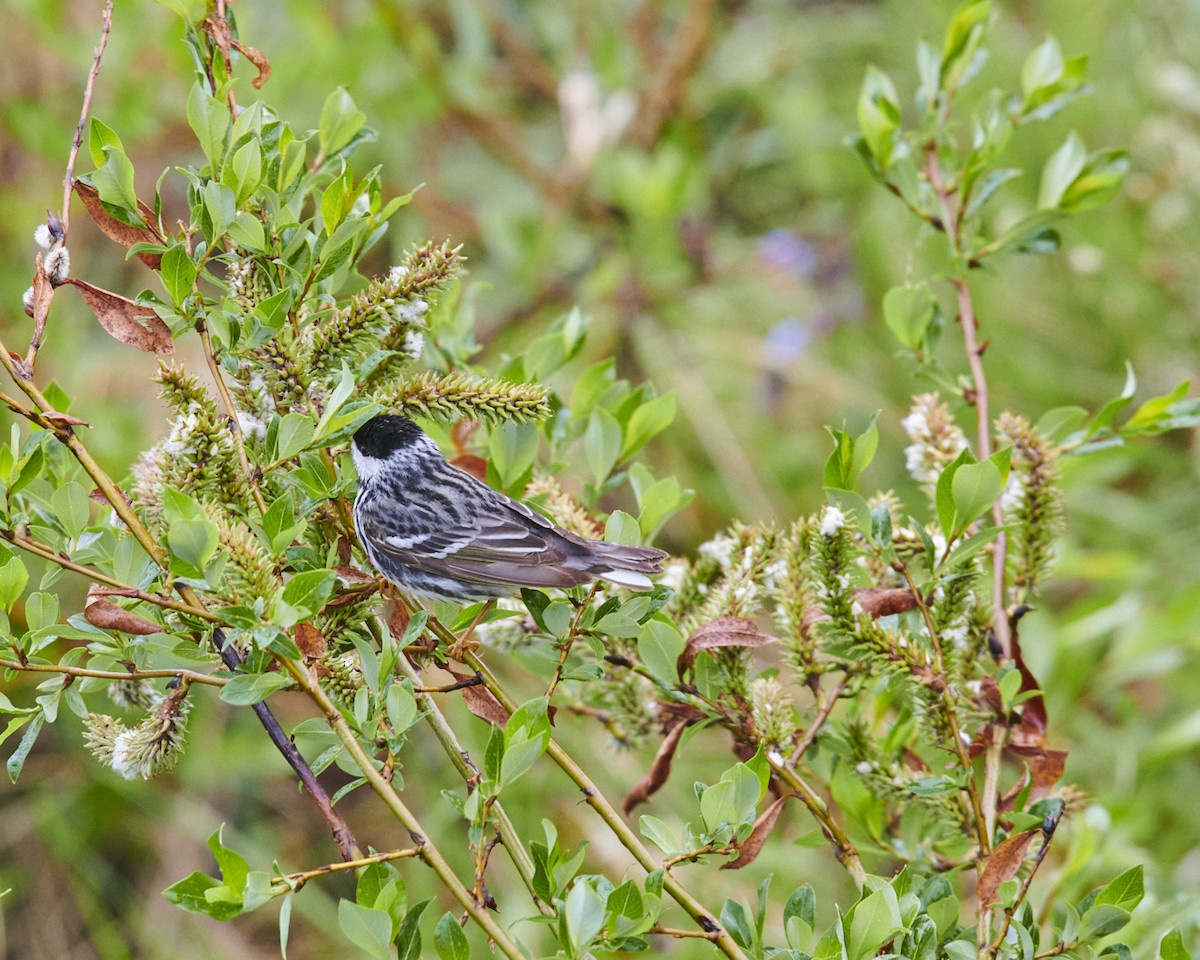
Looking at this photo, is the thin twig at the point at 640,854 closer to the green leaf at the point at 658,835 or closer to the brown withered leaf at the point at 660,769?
the green leaf at the point at 658,835

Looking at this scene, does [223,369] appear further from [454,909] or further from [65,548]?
[454,909]

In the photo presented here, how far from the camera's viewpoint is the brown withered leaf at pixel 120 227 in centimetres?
127

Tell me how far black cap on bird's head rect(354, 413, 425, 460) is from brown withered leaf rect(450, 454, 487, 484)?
26 centimetres

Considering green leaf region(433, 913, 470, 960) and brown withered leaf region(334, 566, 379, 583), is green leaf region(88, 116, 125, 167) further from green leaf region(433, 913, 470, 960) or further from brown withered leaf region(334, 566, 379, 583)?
green leaf region(433, 913, 470, 960)

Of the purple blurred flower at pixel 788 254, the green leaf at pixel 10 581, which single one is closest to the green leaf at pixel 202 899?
the green leaf at pixel 10 581

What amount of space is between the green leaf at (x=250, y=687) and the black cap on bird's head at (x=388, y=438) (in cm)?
85

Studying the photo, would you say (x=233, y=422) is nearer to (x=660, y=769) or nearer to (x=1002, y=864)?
(x=660, y=769)

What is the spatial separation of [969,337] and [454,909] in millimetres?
2638

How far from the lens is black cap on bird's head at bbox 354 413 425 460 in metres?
1.92

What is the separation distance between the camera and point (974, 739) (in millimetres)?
1456

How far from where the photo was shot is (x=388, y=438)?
1.96 m

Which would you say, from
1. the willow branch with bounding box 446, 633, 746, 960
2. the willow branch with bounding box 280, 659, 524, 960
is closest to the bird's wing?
the willow branch with bounding box 446, 633, 746, 960

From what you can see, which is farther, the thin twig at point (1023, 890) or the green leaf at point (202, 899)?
the thin twig at point (1023, 890)

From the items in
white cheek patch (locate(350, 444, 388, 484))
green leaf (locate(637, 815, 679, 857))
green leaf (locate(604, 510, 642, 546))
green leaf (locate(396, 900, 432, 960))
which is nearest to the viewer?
green leaf (locate(396, 900, 432, 960))
